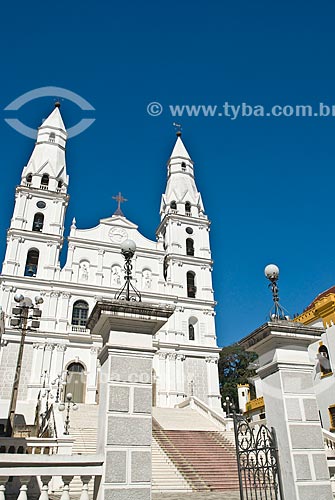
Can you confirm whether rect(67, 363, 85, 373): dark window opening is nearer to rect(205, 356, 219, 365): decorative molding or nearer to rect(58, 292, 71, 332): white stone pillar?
rect(58, 292, 71, 332): white stone pillar

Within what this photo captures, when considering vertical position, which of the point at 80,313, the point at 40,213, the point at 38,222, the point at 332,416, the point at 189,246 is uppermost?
the point at 40,213

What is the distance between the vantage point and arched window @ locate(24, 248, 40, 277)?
28402 millimetres

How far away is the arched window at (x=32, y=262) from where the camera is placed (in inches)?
1118

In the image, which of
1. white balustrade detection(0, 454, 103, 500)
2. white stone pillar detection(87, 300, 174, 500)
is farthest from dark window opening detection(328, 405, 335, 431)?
white balustrade detection(0, 454, 103, 500)

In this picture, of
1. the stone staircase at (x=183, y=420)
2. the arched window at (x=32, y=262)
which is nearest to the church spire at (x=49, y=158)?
the arched window at (x=32, y=262)

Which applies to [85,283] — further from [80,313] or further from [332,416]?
[332,416]

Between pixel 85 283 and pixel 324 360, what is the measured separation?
16996mm

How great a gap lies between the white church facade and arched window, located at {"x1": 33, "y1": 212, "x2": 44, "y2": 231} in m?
0.07

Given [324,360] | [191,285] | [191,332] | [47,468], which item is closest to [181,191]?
[191,285]

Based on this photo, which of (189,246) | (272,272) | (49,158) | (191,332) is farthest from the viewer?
(189,246)

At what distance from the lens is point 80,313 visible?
1098 inches

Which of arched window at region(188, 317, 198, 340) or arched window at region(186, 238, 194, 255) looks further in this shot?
arched window at region(186, 238, 194, 255)

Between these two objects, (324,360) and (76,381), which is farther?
(76,381)

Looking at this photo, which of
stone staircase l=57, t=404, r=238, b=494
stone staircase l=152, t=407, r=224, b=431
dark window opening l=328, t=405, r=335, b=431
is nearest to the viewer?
stone staircase l=57, t=404, r=238, b=494
